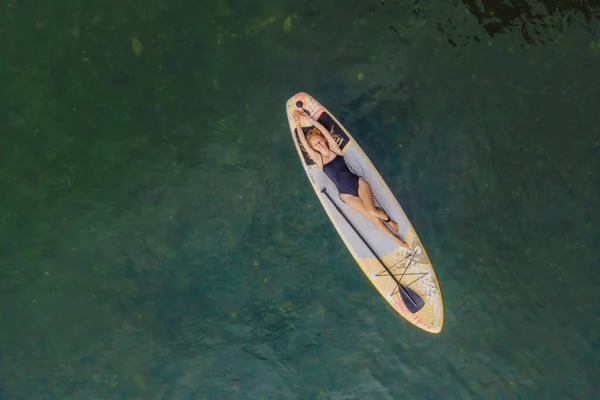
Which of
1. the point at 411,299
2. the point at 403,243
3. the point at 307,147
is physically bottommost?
the point at 411,299

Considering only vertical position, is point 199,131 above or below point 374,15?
below

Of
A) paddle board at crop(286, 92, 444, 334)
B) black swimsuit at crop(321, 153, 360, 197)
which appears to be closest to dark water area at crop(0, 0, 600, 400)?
paddle board at crop(286, 92, 444, 334)

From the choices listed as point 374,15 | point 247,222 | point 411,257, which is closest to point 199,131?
point 247,222

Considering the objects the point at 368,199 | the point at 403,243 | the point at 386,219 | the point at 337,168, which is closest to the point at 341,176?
the point at 337,168

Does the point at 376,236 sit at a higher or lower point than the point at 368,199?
lower

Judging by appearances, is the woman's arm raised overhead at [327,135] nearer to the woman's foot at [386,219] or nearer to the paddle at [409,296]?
the woman's foot at [386,219]

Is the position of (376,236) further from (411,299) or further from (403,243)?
(411,299)

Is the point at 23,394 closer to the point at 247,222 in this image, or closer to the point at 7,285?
the point at 7,285

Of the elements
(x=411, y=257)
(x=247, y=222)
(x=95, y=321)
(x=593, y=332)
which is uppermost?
(x=247, y=222)
